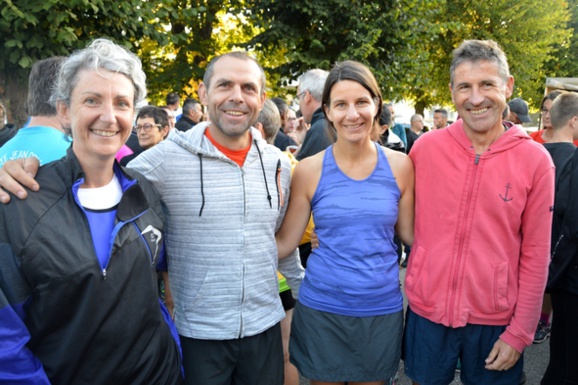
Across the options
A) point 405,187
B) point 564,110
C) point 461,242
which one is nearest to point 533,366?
point 564,110

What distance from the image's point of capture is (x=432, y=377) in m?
2.44

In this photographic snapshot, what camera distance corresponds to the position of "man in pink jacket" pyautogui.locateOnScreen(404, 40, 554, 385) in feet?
7.29

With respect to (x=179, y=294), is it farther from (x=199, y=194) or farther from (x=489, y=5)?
(x=489, y=5)

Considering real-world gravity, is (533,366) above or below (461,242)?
below

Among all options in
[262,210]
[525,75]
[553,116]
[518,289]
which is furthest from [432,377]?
[525,75]

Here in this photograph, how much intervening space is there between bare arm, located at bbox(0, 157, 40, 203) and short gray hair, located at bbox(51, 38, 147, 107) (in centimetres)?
32

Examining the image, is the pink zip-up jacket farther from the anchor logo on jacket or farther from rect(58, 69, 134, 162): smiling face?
rect(58, 69, 134, 162): smiling face

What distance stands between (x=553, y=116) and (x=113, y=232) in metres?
4.21

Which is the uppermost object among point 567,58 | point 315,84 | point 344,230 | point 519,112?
point 567,58

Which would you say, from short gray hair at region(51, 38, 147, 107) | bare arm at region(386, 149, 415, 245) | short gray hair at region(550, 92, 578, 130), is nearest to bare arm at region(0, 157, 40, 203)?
short gray hair at region(51, 38, 147, 107)

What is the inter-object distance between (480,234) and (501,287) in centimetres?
27

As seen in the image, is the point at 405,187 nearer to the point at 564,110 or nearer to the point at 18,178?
the point at 18,178

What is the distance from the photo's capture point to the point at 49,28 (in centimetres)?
629

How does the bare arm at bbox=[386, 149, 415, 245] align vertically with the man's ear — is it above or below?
below
